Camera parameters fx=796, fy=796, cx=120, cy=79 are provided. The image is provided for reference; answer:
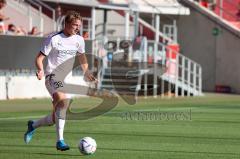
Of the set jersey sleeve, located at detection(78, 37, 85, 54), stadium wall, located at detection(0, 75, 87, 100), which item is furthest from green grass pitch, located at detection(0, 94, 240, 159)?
stadium wall, located at detection(0, 75, 87, 100)

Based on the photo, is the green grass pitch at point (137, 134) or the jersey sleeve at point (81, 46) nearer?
the green grass pitch at point (137, 134)

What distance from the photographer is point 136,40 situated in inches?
1299

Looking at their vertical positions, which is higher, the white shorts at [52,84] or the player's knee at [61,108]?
the white shorts at [52,84]

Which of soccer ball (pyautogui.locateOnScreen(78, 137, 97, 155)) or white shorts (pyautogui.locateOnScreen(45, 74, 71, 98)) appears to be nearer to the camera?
soccer ball (pyautogui.locateOnScreen(78, 137, 97, 155))

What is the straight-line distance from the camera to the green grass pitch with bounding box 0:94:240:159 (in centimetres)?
1220

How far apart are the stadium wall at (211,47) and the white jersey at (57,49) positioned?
2696 cm

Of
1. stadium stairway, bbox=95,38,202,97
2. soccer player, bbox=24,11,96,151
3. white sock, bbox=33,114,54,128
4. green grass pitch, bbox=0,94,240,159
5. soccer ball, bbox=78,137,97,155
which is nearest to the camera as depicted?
soccer ball, bbox=78,137,97,155

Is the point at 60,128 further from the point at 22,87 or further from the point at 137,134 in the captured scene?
the point at 22,87

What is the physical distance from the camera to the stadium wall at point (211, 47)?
39.6 meters

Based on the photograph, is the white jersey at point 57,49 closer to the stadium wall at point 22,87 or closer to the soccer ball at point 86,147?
the soccer ball at point 86,147

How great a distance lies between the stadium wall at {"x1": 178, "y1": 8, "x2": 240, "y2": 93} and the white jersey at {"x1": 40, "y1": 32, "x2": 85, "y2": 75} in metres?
27.0

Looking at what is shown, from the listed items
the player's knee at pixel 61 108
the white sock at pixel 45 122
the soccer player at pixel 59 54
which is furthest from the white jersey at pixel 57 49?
the white sock at pixel 45 122

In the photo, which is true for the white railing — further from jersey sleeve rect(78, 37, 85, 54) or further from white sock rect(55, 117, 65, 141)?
white sock rect(55, 117, 65, 141)

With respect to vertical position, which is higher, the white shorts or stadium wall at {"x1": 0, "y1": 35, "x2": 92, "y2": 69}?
stadium wall at {"x1": 0, "y1": 35, "x2": 92, "y2": 69}
